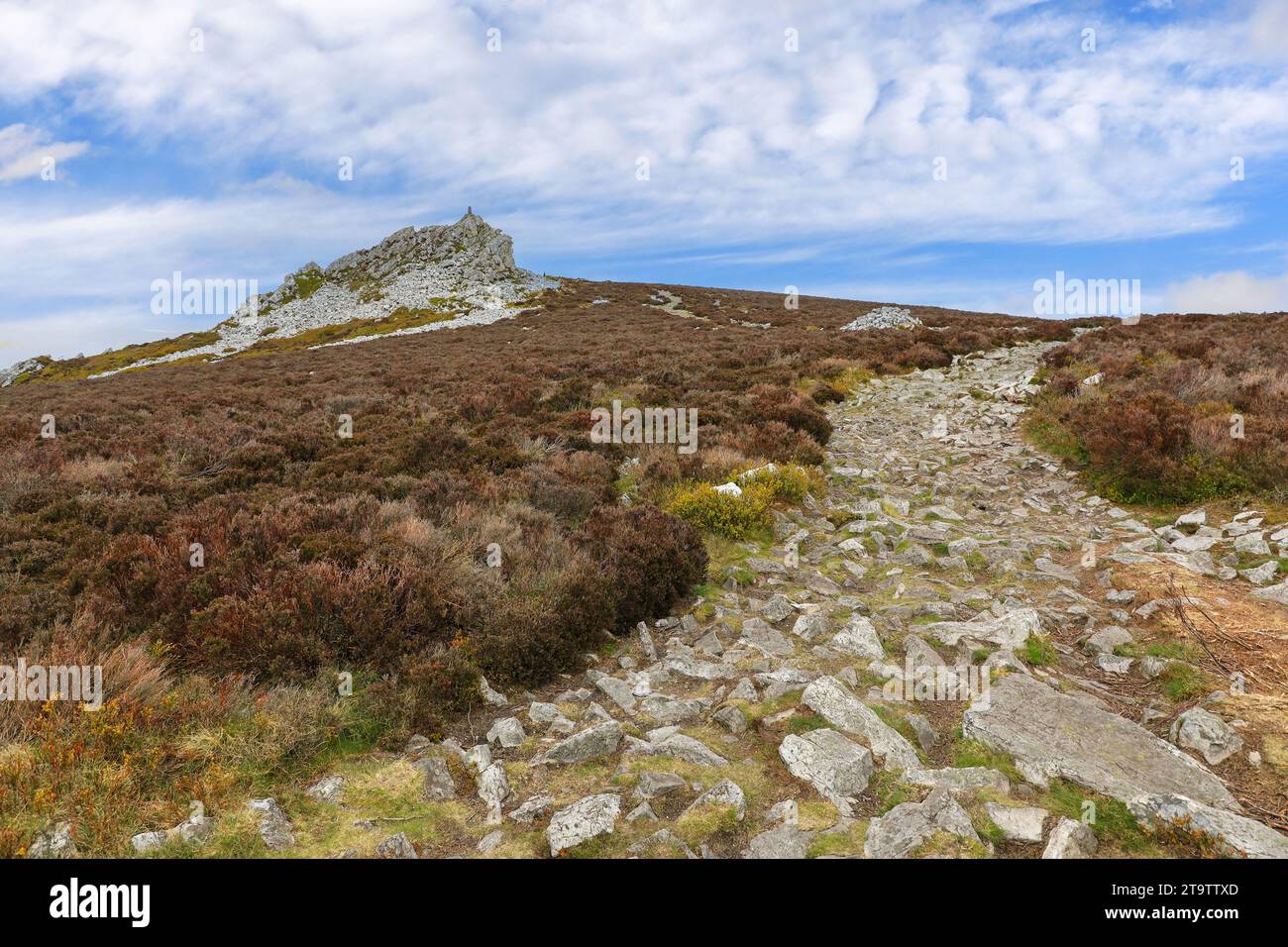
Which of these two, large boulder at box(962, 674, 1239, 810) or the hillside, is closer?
the hillside

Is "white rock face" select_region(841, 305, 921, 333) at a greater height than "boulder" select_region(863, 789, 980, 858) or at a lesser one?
greater

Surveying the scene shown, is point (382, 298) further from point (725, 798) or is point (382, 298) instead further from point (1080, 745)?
point (1080, 745)

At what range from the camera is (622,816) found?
3.69 metres

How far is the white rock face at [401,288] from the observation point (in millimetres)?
59250

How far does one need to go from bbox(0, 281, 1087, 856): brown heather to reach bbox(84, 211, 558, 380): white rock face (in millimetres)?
38795

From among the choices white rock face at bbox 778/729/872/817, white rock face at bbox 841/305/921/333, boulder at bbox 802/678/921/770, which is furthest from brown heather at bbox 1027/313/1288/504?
white rock face at bbox 841/305/921/333

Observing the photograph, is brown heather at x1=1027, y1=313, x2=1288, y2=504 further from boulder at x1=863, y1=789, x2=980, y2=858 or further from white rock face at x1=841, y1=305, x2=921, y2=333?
white rock face at x1=841, y1=305, x2=921, y2=333

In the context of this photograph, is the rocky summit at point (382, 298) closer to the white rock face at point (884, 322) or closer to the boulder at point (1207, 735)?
the white rock face at point (884, 322)

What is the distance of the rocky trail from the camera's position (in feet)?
11.5

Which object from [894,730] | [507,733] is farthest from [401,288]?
[894,730]

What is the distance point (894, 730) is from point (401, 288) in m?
79.2

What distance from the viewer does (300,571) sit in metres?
5.86
